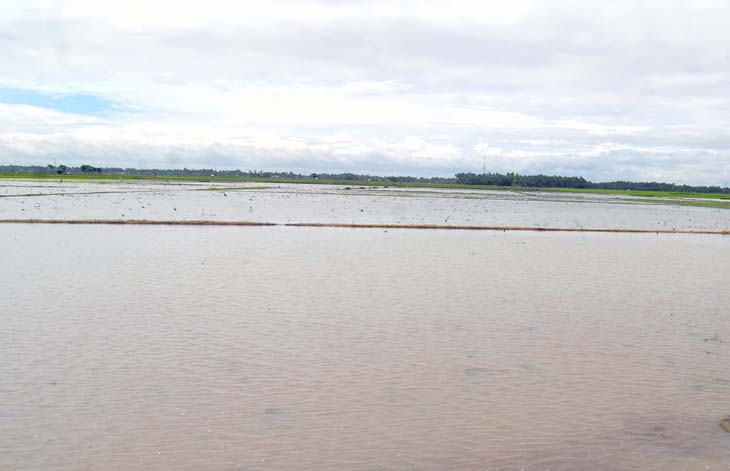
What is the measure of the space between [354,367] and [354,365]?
7cm

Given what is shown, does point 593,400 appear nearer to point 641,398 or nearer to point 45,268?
point 641,398

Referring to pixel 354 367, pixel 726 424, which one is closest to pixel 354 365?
pixel 354 367

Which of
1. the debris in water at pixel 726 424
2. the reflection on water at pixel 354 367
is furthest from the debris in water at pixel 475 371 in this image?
the debris in water at pixel 726 424

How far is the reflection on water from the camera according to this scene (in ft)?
17.6

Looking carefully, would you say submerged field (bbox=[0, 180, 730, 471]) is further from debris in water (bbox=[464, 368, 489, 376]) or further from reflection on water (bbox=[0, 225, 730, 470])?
debris in water (bbox=[464, 368, 489, 376])

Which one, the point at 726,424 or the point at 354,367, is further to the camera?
the point at 354,367

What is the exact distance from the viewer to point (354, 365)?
7445mm

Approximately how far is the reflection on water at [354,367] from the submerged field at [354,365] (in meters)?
0.03

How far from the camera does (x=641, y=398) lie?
6.70 metres

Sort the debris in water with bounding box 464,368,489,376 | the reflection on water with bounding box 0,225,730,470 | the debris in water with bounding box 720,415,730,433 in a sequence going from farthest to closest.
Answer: the debris in water with bounding box 464,368,489,376 → the debris in water with bounding box 720,415,730,433 → the reflection on water with bounding box 0,225,730,470

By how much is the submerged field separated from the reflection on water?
0.03 m

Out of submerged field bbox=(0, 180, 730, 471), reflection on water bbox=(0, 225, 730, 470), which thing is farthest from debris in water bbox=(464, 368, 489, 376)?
submerged field bbox=(0, 180, 730, 471)

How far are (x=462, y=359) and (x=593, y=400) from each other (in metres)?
1.72

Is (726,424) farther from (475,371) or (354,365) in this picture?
(354,365)
